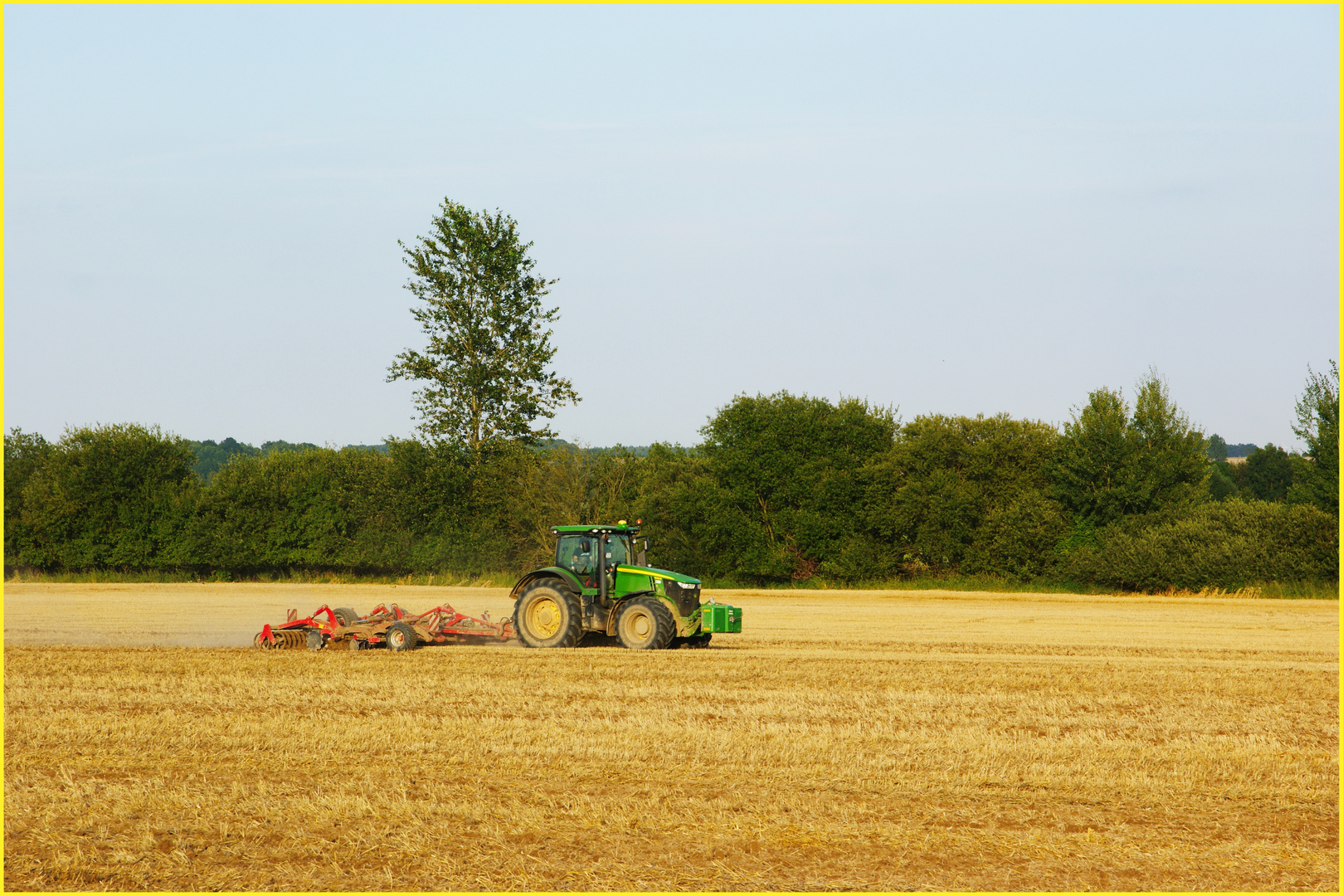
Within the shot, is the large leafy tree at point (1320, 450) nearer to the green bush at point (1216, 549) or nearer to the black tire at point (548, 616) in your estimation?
the green bush at point (1216, 549)

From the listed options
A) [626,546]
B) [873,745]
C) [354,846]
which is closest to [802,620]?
[626,546]

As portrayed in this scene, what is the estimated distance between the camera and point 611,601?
19.7 metres

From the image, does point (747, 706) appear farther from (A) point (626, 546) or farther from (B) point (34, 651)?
(B) point (34, 651)

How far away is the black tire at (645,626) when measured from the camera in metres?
19.0

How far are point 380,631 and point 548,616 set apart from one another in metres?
2.83

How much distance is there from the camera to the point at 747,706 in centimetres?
1341

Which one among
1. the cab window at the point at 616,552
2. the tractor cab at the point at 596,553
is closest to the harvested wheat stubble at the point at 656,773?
the tractor cab at the point at 596,553

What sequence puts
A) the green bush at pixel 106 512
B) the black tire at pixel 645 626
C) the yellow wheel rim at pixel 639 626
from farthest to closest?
the green bush at pixel 106 512 → the yellow wheel rim at pixel 639 626 → the black tire at pixel 645 626

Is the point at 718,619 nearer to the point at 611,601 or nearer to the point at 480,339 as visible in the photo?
the point at 611,601

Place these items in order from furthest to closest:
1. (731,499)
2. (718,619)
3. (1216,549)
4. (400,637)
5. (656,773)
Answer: (731,499), (1216,549), (718,619), (400,637), (656,773)

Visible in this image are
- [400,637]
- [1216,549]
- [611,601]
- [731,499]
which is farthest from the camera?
[731,499]

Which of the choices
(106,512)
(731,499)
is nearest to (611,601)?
(731,499)

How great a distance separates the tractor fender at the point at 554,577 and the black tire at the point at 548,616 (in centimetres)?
9

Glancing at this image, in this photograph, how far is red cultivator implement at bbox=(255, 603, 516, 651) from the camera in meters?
19.2
